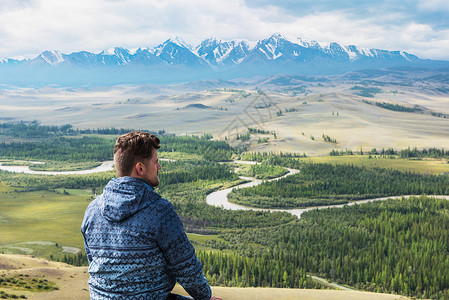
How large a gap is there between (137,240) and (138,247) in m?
0.08

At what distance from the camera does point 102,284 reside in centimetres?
599

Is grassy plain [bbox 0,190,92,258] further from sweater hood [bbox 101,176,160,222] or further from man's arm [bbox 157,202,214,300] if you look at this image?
man's arm [bbox 157,202,214,300]

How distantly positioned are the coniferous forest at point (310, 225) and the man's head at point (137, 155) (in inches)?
1585

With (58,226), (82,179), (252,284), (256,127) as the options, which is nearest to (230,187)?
(82,179)

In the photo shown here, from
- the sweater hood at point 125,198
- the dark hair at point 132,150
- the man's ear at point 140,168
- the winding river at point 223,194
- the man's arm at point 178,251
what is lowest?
the winding river at point 223,194

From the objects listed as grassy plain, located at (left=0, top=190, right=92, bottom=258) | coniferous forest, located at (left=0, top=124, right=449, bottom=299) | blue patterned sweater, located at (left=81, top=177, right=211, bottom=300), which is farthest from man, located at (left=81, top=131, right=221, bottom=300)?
grassy plain, located at (left=0, top=190, right=92, bottom=258)

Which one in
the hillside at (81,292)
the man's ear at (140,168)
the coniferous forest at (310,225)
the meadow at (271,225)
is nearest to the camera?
the man's ear at (140,168)

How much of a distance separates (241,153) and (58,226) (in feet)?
274

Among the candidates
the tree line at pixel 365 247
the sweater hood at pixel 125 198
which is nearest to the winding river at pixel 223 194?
the tree line at pixel 365 247

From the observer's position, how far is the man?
5.79 m

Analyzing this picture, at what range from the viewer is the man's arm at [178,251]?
18.9 ft

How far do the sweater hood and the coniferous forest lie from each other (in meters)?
40.3

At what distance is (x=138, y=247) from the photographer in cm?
584

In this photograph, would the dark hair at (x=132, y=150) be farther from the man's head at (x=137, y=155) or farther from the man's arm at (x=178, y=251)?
the man's arm at (x=178, y=251)
